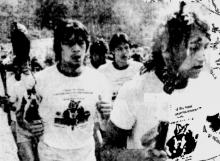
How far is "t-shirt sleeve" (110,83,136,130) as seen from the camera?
A: 2.22 metres

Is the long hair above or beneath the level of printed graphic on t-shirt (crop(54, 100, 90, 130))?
above

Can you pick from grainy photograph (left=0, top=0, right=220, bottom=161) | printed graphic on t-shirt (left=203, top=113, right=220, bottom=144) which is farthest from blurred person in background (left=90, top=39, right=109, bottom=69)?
printed graphic on t-shirt (left=203, top=113, right=220, bottom=144)

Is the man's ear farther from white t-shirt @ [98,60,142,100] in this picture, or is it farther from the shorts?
the shorts

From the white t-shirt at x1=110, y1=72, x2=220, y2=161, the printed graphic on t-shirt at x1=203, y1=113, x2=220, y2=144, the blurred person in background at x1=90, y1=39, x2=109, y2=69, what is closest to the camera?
the blurred person in background at x1=90, y1=39, x2=109, y2=69

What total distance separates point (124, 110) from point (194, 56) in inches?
18.6

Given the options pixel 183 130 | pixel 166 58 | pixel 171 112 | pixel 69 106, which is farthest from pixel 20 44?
pixel 183 130

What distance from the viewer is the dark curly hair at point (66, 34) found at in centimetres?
203

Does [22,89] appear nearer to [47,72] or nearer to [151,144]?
[47,72]

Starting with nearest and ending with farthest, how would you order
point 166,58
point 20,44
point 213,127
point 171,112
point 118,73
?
point 20,44 → point 118,73 → point 166,58 → point 171,112 → point 213,127

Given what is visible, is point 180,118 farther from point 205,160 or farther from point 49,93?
point 49,93

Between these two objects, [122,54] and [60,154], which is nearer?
[60,154]

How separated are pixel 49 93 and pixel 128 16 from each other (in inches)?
20.9

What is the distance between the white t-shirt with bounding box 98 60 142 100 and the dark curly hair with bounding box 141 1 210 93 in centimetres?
4

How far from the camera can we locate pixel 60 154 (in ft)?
6.94
